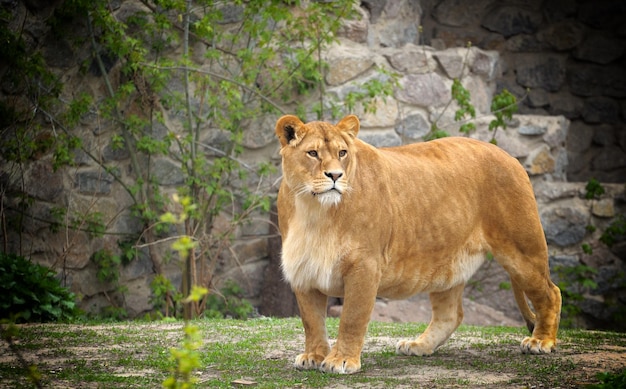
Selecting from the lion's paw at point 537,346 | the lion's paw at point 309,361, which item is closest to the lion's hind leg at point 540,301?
the lion's paw at point 537,346

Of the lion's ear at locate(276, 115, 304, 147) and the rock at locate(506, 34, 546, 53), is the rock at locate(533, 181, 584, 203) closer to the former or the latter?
the rock at locate(506, 34, 546, 53)

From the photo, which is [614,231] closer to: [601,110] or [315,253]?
[601,110]

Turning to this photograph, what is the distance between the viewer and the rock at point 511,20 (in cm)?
1069

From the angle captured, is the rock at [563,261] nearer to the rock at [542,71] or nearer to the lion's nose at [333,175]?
the rock at [542,71]

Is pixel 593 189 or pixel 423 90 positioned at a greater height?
pixel 423 90

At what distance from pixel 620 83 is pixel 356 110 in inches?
151

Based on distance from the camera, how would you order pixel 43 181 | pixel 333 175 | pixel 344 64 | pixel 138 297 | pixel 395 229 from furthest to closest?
pixel 344 64 → pixel 138 297 → pixel 43 181 → pixel 395 229 → pixel 333 175

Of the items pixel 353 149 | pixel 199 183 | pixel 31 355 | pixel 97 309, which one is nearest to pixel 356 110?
pixel 199 183

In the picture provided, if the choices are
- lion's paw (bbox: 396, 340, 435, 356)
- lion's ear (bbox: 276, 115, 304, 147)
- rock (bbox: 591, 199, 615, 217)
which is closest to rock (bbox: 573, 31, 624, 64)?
rock (bbox: 591, 199, 615, 217)

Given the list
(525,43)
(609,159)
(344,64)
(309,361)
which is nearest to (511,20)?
(525,43)

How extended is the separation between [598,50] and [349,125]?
266 inches

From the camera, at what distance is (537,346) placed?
18.2 feet

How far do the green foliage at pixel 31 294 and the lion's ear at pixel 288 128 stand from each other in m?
3.19

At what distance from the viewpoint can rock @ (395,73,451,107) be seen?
30.5 ft
